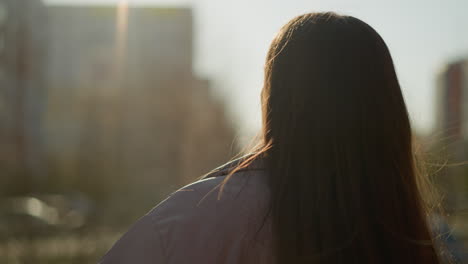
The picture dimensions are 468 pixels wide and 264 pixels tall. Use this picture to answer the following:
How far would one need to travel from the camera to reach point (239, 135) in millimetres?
2908

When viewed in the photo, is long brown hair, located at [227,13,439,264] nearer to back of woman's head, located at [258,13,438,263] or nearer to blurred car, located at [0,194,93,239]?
back of woman's head, located at [258,13,438,263]

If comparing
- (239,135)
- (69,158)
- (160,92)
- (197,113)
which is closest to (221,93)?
(197,113)

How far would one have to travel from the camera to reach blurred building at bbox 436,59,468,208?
10.8ft

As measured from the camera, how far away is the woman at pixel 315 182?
2.10 m

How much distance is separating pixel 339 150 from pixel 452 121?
2.73 meters

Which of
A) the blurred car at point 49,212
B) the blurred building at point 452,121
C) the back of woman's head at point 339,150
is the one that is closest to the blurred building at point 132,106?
the blurred car at point 49,212

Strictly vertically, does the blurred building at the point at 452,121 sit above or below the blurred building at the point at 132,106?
above

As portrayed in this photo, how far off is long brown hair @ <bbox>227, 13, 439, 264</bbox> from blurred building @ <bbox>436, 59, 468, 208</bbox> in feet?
2.92

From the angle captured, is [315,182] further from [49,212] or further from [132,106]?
[132,106]

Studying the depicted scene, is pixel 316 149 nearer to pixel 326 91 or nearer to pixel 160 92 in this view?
pixel 326 91

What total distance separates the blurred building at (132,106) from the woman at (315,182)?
111 feet

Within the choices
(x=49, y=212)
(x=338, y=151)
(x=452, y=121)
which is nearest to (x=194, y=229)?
(x=338, y=151)

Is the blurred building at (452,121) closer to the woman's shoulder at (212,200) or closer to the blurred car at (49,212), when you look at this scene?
the woman's shoulder at (212,200)

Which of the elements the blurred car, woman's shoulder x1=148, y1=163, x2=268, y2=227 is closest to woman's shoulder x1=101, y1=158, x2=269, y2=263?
woman's shoulder x1=148, y1=163, x2=268, y2=227
